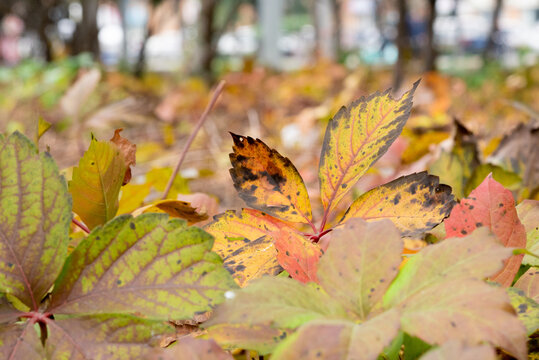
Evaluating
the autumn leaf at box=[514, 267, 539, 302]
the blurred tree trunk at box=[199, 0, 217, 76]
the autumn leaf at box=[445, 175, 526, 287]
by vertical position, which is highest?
the autumn leaf at box=[445, 175, 526, 287]

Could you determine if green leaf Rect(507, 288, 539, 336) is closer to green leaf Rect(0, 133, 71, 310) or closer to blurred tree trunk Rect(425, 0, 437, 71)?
green leaf Rect(0, 133, 71, 310)

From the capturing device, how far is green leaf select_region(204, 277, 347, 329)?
0.52ft

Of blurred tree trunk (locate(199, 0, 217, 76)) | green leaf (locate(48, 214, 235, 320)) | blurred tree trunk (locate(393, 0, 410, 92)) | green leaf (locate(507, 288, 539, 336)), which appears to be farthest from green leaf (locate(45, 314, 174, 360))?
blurred tree trunk (locate(199, 0, 217, 76))

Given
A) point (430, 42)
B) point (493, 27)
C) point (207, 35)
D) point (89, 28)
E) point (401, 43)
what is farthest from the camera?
point (493, 27)

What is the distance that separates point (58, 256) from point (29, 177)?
0.10 ft

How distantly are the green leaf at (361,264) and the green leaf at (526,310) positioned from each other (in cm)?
4

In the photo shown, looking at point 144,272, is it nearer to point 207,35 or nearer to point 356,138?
point 356,138

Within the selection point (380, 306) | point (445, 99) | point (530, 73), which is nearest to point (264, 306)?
point (380, 306)

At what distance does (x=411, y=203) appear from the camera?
22 centimetres

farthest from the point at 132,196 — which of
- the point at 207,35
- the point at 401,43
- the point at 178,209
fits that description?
the point at 207,35

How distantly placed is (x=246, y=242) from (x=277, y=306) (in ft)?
0.23

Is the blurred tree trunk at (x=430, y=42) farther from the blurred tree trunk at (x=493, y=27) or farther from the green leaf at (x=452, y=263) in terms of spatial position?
the blurred tree trunk at (x=493, y=27)

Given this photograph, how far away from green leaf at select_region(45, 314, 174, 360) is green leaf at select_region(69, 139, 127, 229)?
0.23 feet

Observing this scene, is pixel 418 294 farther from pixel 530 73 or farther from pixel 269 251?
pixel 530 73
